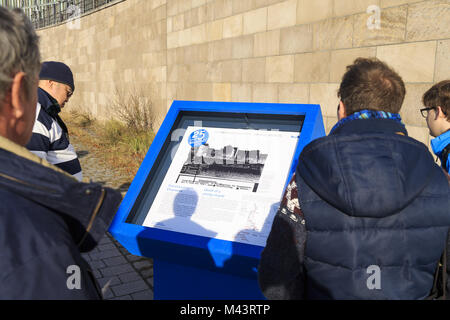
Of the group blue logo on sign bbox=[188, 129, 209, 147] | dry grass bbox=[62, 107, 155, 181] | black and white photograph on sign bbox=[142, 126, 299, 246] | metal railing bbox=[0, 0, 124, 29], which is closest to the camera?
black and white photograph on sign bbox=[142, 126, 299, 246]

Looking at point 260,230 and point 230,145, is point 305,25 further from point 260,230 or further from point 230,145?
point 260,230

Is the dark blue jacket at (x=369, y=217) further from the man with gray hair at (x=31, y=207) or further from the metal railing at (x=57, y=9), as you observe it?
the metal railing at (x=57, y=9)

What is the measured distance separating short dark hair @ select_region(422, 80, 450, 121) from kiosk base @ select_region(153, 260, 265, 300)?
1.70 m

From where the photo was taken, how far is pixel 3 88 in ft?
2.91

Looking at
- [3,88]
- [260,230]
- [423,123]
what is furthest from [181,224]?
[423,123]

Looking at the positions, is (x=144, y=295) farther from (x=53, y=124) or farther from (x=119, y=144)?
(x=119, y=144)

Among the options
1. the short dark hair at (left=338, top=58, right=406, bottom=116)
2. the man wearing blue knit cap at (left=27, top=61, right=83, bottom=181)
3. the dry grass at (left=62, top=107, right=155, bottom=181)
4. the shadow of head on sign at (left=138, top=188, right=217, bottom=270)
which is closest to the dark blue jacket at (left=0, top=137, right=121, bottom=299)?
the shadow of head on sign at (left=138, top=188, right=217, bottom=270)

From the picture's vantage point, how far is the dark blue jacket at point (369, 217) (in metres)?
1.27

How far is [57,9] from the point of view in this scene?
21.6 m

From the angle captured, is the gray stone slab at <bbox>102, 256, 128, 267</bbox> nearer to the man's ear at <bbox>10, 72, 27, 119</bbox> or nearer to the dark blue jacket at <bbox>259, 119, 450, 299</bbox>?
the dark blue jacket at <bbox>259, 119, 450, 299</bbox>

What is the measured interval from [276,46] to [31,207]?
17.3 ft

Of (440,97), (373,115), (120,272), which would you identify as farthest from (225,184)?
(120,272)

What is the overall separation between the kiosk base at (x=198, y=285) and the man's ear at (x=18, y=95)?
1321mm

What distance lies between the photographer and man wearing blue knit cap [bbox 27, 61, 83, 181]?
255 centimetres
